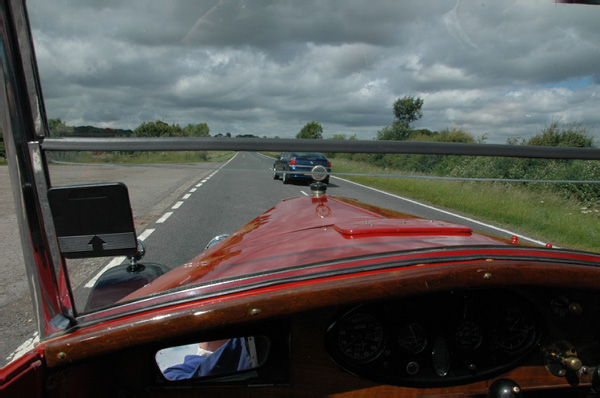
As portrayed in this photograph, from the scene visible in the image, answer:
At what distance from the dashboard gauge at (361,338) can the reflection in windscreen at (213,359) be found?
0.99ft

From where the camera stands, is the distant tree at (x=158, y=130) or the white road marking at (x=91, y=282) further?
the white road marking at (x=91, y=282)

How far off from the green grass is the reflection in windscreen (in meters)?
0.77

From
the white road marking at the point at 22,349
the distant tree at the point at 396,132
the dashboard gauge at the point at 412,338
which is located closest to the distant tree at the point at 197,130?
the distant tree at the point at 396,132

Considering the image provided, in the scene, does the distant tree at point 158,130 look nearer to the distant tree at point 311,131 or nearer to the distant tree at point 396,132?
the distant tree at point 311,131

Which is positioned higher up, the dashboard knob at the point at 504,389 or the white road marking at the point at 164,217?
the dashboard knob at the point at 504,389

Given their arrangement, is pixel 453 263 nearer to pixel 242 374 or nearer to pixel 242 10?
pixel 242 374

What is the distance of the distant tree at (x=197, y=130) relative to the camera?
1358 mm

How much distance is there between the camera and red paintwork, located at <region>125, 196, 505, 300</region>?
1579 mm

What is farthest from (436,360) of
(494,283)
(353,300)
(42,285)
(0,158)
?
(0,158)

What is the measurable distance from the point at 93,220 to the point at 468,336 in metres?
1.30

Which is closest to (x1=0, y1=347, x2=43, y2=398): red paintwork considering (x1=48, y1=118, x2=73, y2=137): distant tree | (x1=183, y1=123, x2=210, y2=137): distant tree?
(x1=48, y1=118, x2=73, y2=137): distant tree

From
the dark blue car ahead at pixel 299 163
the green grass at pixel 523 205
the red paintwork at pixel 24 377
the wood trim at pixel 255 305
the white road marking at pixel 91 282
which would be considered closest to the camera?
the red paintwork at pixel 24 377

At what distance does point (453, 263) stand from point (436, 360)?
51 cm

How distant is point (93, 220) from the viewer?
3.67ft
